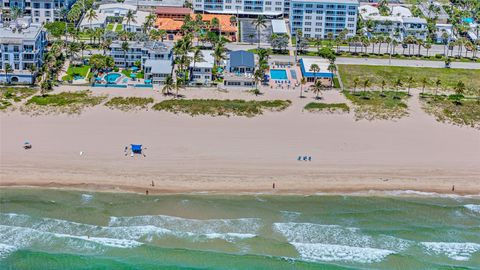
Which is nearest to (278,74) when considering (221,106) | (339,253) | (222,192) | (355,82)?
(355,82)

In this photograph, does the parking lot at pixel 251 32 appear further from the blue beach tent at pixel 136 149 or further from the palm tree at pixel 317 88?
the blue beach tent at pixel 136 149

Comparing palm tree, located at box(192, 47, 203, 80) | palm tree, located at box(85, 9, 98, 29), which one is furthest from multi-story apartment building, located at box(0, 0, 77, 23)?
palm tree, located at box(192, 47, 203, 80)

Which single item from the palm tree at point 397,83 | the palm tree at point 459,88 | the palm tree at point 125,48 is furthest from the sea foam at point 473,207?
the palm tree at point 125,48

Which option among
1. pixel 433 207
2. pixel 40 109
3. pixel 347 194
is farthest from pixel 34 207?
pixel 433 207

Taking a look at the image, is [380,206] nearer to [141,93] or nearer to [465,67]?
[141,93]

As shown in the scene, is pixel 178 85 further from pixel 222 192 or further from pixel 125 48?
pixel 222 192

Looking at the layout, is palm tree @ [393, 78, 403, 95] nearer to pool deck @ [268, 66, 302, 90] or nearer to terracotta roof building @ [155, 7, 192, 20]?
pool deck @ [268, 66, 302, 90]
